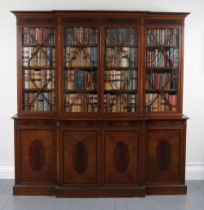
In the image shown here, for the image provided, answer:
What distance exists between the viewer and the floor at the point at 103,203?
4279 mm

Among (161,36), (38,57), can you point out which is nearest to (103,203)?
(38,57)

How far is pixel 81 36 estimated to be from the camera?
4547 millimetres

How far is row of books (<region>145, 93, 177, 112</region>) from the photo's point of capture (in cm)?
471

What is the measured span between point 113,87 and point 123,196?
4.42 ft

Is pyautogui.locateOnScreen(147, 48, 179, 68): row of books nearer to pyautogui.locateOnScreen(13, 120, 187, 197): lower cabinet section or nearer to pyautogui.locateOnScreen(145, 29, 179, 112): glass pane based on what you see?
pyautogui.locateOnScreen(145, 29, 179, 112): glass pane

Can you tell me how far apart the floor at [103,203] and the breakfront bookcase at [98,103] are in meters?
0.11

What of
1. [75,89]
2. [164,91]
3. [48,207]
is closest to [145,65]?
[164,91]

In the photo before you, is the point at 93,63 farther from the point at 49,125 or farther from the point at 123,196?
the point at 123,196

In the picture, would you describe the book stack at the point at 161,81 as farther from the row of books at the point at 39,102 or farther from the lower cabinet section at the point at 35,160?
the lower cabinet section at the point at 35,160

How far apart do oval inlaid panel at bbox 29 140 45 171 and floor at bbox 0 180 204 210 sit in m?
0.39

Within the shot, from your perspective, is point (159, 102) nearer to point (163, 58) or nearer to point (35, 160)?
point (163, 58)

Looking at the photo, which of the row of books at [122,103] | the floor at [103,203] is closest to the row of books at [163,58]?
the row of books at [122,103]

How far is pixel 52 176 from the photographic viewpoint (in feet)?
15.5

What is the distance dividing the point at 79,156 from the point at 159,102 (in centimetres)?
121
